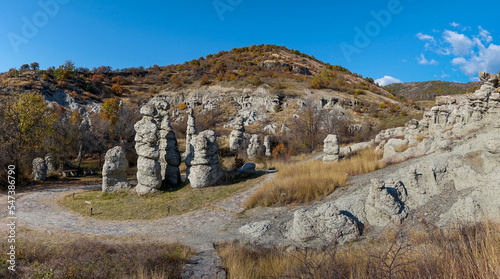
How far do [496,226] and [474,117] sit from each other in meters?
9.12

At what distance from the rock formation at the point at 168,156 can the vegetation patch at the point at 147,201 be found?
0.95m

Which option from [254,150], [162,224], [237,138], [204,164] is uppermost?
[237,138]

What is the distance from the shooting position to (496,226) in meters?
3.50

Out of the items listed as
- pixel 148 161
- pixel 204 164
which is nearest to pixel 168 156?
pixel 148 161

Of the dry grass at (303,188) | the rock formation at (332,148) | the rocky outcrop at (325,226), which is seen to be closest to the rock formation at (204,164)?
the dry grass at (303,188)

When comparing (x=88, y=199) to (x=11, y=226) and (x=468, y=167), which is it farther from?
(x=468, y=167)

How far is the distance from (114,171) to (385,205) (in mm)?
11071

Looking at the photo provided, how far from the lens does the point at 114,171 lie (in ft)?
39.2

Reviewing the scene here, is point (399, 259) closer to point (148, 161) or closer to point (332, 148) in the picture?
point (332, 148)

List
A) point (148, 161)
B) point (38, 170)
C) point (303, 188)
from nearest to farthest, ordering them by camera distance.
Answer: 1. point (303, 188)
2. point (148, 161)
3. point (38, 170)

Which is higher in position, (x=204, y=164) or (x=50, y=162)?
(x=50, y=162)

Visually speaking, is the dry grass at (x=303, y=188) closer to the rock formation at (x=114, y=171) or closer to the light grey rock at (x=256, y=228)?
the light grey rock at (x=256, y=228)

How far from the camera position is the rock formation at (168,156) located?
500 inches

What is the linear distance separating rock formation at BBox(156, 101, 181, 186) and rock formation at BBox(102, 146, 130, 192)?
1729 millimetres
